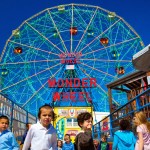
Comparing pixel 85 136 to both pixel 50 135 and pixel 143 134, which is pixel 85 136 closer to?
pixel 50 135

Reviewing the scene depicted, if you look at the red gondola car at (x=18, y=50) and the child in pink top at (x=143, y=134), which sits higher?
the red gondola car at (x=18, y=50)

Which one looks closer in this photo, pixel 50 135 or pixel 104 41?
pixel 50 135

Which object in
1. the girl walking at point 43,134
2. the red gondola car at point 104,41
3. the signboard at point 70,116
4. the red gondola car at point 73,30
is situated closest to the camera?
the girl walking at point 43,134

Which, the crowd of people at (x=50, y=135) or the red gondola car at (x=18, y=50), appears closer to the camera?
the crowd of people at (x=50, y=135)

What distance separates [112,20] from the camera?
26.7 m

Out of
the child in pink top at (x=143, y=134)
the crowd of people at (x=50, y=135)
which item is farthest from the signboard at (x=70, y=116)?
the child in pink top at (x=143, y=134)

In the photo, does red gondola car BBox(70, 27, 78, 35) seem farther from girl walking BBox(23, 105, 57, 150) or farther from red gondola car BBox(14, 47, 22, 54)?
girl walking BBox(23, 105, 57, 150)

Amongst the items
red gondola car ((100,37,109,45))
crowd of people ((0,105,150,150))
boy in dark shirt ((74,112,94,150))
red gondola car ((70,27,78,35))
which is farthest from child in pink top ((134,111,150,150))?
red gondola car ((70,27,78,35))

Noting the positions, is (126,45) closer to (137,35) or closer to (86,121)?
(137,35)

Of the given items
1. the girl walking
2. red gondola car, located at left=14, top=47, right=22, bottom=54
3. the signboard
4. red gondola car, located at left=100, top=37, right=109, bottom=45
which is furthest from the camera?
red gondola car, located at left=100, top=37, right=109, bottom=45

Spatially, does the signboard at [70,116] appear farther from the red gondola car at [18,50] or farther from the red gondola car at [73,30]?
the red gondola car at [73,30]

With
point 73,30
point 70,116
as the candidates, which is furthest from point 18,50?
point 70,116

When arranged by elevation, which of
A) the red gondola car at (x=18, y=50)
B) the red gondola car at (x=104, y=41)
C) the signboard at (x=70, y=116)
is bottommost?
the signboard at (x=70, y=116)

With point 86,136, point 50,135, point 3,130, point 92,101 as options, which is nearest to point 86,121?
point 86,136
